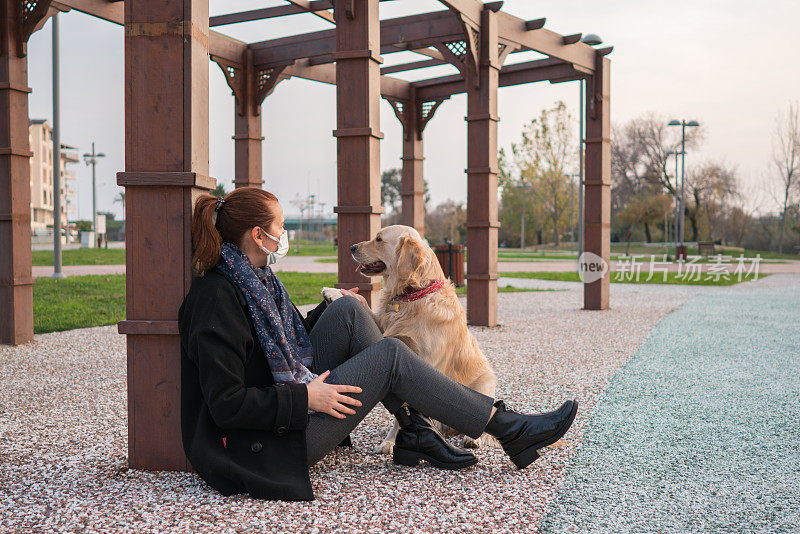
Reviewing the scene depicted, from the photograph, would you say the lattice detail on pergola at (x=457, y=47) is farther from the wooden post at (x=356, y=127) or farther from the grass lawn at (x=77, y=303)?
the grass lawn at (x=77, y=303)

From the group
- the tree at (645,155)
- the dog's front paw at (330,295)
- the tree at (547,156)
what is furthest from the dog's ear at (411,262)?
the tree at (645,155)

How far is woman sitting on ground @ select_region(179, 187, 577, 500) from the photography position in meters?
2.78

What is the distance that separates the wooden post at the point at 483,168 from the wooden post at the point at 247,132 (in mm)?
4202

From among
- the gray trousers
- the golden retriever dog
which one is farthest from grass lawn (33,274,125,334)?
the gray trousers

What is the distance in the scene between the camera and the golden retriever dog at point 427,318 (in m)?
3.69

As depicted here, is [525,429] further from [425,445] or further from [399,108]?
[399,108]

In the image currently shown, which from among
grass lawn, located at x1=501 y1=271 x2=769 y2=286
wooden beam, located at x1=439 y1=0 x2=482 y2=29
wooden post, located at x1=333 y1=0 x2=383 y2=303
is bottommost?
grass lawn, located at x1=501 y1=271 x2=769 y2=286

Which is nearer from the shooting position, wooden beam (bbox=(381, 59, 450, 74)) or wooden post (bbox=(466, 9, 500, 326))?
wooden post (bbox=(466, 9, 500, 326))

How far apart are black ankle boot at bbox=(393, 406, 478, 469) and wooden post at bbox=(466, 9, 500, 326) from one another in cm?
581

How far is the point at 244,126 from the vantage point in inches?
460

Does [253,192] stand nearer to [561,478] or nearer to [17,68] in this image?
[561,478]

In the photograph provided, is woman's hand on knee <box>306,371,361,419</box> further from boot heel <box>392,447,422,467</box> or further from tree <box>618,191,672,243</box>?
tree <box>618,191,672,243</box>

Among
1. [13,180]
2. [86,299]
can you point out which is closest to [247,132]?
[86,299]

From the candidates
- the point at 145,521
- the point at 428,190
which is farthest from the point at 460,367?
the point at 428,190
